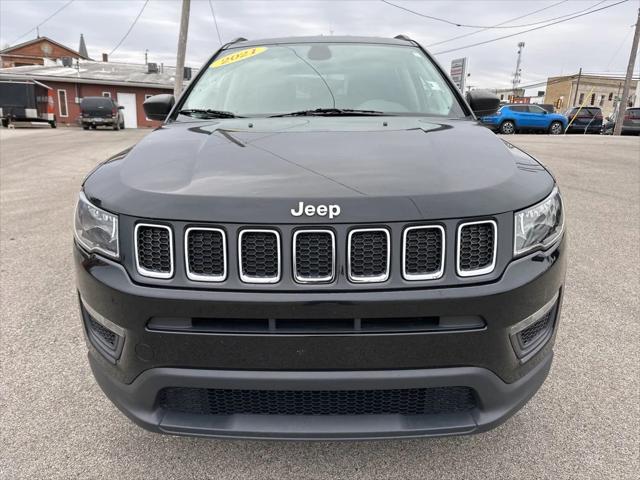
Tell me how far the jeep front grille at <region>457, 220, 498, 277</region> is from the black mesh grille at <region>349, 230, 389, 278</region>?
24cm

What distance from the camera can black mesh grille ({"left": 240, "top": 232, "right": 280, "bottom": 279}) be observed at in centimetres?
159

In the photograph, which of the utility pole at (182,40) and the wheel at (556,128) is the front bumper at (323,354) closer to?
the utility pole at (182,40)

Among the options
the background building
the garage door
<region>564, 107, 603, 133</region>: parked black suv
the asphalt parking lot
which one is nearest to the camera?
the asphalt parking lot

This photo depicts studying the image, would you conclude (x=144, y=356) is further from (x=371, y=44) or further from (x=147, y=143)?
(x=371, y=44)

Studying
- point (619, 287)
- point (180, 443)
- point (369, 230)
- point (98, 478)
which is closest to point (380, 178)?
point (369, 230)

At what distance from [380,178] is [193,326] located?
79 centimetres

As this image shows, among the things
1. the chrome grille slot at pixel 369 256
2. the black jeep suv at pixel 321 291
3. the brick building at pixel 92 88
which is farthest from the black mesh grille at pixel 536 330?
the brick building at pixel 92 88

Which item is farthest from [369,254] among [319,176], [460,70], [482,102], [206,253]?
[460,70]

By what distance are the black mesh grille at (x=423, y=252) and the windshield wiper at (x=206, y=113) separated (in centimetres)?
149

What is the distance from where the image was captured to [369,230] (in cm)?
158

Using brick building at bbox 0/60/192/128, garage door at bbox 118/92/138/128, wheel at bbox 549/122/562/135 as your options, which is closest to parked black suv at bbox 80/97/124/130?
brick building at bbox 0/60/192/128

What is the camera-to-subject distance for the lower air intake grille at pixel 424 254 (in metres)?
1.60

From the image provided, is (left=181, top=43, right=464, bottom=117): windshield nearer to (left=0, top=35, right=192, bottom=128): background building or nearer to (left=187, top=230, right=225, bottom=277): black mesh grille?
(left=187, top=230, right=225, bottom=277): black mesh grille

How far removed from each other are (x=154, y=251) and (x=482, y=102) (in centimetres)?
232
